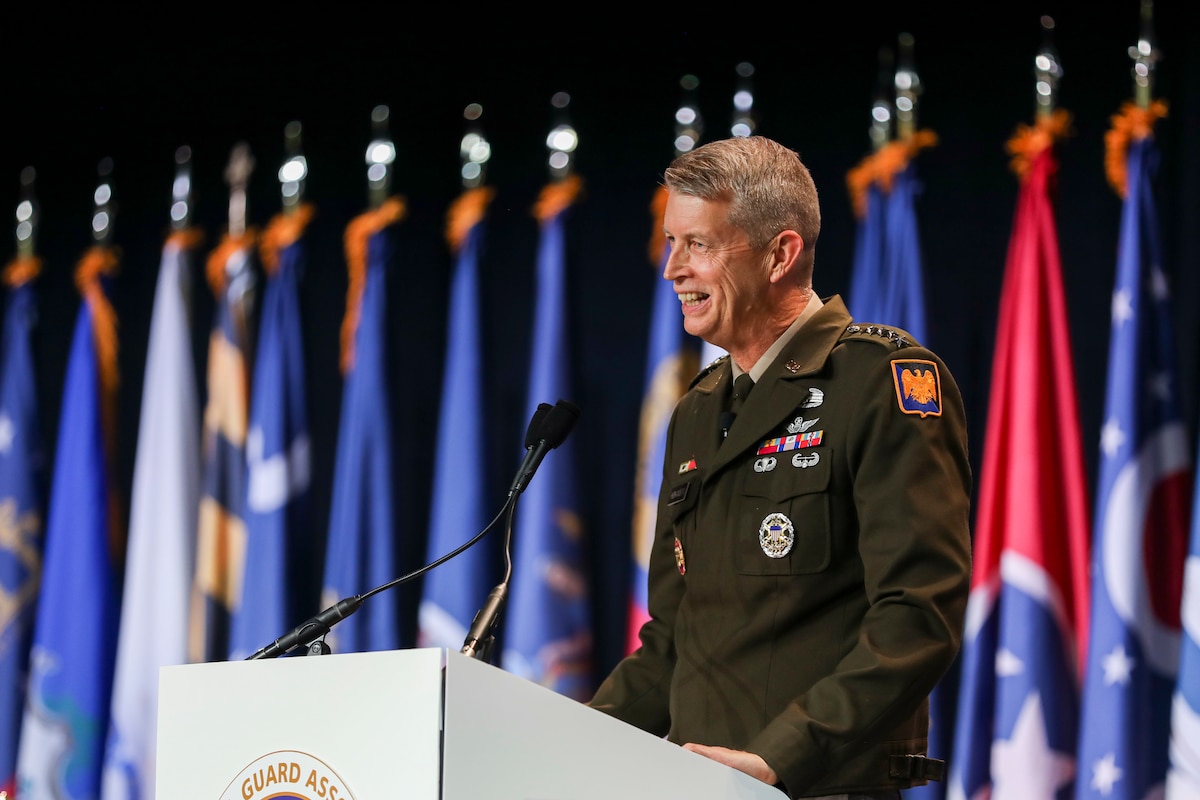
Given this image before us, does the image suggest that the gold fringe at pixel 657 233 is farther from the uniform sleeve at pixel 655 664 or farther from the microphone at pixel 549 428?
the microphone at pixel 549 428

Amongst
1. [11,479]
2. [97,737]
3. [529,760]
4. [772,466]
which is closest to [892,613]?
[772,466]

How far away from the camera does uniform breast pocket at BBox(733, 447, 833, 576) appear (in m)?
1.88

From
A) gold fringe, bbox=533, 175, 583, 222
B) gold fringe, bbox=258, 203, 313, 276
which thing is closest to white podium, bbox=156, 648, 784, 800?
gold fringe, bbox=533, 175, 583, 222

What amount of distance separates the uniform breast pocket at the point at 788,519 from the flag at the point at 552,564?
7.77 feet

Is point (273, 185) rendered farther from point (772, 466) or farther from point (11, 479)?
point (772, 466)

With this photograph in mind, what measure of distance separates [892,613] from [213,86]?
13.2 feet

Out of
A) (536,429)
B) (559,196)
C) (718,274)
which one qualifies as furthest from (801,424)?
(559,196)

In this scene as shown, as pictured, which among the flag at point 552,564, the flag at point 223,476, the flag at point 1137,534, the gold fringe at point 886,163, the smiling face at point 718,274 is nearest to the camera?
the smiling face at point 718,274

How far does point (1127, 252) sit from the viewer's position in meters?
3.67

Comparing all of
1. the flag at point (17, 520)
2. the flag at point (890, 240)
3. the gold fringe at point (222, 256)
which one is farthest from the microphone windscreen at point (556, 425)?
the flag at point (17, 520)

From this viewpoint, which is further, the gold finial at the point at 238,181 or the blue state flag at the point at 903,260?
the gold finial at the point at 238,181

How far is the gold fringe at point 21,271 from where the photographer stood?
539 cm

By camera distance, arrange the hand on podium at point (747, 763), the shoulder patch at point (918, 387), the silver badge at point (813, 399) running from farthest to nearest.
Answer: the silver badge at point (813, 399)
the shoulder patch at point (918, 387)
the hand on podium at point (747, 763)

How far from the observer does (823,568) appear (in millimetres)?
1863
